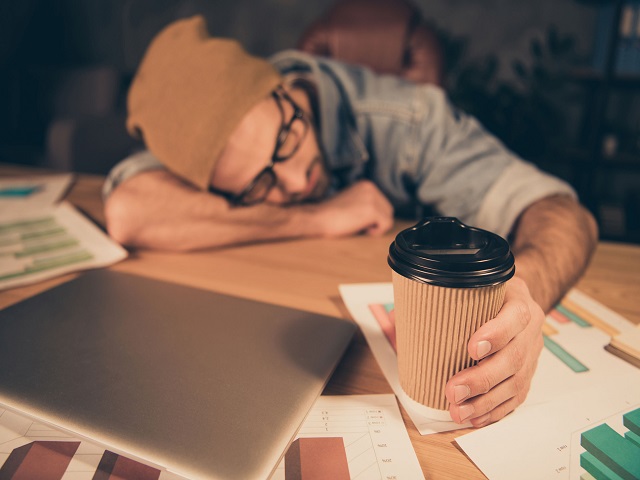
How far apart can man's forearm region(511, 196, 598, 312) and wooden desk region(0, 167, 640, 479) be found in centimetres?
4

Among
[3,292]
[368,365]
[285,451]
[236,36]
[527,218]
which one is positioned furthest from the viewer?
[236,36]

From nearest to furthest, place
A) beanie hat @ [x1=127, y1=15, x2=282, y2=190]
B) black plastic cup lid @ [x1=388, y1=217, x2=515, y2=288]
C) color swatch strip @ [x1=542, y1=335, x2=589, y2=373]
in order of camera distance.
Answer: black plastic cup lid @ [x1=388, y1=217, x2=515, y2=288] < color swatch strip @ [x1=542, y1=335, x2=589, y2=373] < beanie hat @ [x1=127, y1=15, x2=282, y2=190]

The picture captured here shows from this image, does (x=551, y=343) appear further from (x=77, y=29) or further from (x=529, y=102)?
(x=77, y=29)

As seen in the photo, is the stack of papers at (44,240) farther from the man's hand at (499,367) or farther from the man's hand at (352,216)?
the man's hand at (499,367)

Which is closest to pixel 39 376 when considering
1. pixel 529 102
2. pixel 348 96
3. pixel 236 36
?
pixel 348 96

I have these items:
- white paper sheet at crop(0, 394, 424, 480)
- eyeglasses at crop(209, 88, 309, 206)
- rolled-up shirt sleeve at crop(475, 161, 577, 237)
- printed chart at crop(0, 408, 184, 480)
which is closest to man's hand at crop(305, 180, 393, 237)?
eyeglasses at crop(209, 88, 309, 206)

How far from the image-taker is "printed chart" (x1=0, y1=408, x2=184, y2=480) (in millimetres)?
349

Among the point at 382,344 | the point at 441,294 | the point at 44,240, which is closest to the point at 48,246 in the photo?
the point at 44,240

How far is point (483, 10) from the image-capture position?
9.05ft

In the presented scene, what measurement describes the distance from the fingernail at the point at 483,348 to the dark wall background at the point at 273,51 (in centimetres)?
232

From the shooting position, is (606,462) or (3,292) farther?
(3,292)

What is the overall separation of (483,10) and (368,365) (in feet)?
9.59

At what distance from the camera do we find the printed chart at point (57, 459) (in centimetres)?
35

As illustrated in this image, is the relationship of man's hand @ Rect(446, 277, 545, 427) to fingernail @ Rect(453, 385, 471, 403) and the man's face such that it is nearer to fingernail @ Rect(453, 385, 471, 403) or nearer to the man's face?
fingernail @ Rect(453, 385, 471, 403)
